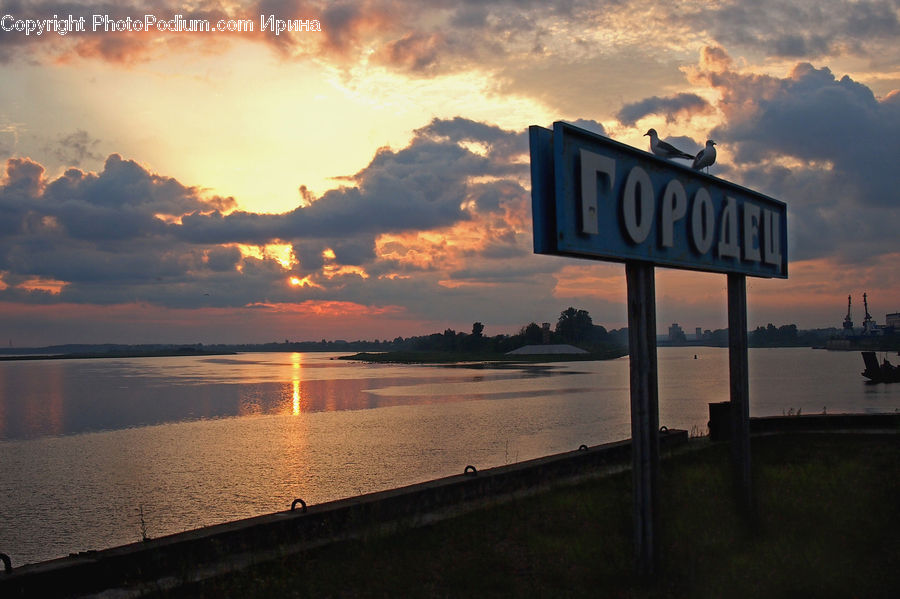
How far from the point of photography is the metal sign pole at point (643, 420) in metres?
8.45

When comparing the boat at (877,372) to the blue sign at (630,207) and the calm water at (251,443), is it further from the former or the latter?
the blue sign at (630,207)

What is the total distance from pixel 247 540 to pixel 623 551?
4.93 m

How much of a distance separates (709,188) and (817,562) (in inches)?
199

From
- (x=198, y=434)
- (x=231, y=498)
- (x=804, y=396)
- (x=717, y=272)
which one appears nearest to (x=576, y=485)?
(x=717, y=272)

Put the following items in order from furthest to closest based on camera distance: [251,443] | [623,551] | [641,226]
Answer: [251,443]
[623,551]
[641,226]

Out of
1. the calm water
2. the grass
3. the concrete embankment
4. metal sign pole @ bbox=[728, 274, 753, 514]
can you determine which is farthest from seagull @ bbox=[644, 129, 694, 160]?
the calm water

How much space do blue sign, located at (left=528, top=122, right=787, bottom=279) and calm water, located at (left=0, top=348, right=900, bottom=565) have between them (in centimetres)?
1307

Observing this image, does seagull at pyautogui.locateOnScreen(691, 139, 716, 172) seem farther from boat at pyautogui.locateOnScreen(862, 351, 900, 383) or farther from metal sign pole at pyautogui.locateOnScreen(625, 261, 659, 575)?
boat at pyautogui.locateOnScreen(862, 351, 900, 383)

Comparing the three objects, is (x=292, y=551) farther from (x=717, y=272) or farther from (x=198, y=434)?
(x=198, y=434)

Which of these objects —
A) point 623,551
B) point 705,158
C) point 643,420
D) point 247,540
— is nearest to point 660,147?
point 705,158

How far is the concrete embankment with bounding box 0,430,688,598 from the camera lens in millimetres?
8031

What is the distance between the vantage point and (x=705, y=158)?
10070 mm

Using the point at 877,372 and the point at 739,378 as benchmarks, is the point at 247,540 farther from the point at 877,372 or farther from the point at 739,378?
the point at 877,372

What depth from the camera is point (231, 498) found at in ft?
66.3
